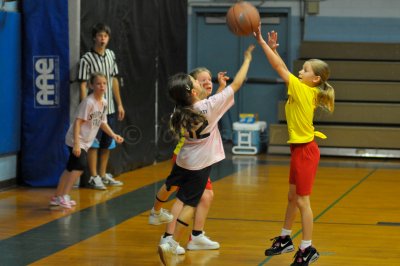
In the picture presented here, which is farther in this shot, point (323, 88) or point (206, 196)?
point (206, 196)

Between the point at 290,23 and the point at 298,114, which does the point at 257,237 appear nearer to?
the point at 298,114

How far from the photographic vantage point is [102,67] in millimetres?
9734

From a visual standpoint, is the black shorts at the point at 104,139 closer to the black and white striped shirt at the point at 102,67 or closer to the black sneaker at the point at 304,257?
the black and white striped shirt at the point at 102,67

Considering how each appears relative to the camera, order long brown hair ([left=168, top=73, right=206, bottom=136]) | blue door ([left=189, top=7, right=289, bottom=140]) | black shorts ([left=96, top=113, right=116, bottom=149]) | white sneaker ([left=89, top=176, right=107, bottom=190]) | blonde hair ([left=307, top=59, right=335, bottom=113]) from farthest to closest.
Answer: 1. blue door ([left=189, top=7, right=289, bottom=140])
2. black shorts ([left=96, top=113, right=116, bottom=149])
3. white sneaker ([left=89, top=176, right=107, bottom=190])
4. blonde hair ([left=307, top=59, right=335, bottom=113])
5. long brown hair ([left=168, top=73, right=206, bottom=136])

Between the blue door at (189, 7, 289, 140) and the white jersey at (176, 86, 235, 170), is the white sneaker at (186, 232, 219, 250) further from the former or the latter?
the blue door at (189, 7, 289, 140)

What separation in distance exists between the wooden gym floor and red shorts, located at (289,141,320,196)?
1.77ft

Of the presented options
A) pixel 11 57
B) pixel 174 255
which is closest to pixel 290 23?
pixel 11 57

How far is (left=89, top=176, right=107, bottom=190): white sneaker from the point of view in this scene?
9.65 meters

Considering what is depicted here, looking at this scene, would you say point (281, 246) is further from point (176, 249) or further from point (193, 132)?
point (193, 132)

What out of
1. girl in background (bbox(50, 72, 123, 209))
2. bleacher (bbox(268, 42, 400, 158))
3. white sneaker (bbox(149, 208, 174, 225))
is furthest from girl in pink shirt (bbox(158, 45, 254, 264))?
bleacher (bbox(268, 42, 400, 158))

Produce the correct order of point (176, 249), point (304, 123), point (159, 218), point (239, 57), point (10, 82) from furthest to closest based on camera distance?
point (239, 57)
point (10, 82)
point (159, 218)
point (304, 123)
point (176, 249)

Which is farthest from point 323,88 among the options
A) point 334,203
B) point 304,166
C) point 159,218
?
point 334,203

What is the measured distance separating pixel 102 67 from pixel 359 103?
20.0 feet

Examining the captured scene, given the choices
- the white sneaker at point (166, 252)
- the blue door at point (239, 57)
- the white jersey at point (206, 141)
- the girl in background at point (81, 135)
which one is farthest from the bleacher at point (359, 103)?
the white sneaker at point (166, 252)
